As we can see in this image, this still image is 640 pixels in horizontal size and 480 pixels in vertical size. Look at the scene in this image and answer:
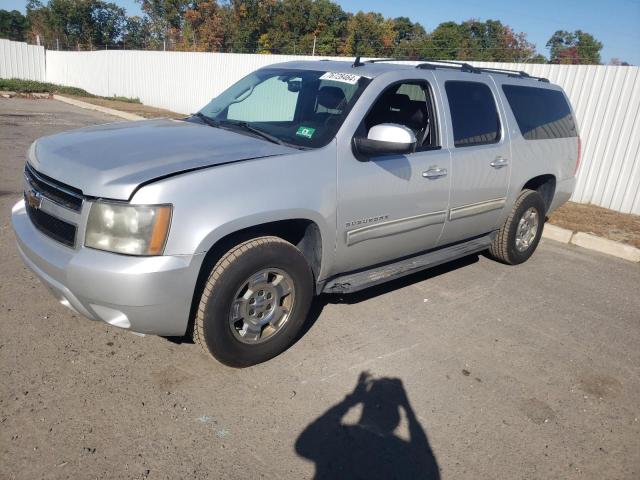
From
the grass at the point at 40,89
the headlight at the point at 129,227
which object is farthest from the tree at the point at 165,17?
the headlight at the point at 129,227

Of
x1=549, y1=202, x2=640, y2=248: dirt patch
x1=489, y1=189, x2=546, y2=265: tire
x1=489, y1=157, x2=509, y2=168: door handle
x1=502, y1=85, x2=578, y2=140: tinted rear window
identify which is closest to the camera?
x1=489, y1=157, x2=509, y2=168: door handle

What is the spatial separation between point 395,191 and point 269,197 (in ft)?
3.63

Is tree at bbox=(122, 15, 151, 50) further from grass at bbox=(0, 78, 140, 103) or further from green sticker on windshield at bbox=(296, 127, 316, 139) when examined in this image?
green sticker on windshield at bbox=(296, 127, 316, 139)

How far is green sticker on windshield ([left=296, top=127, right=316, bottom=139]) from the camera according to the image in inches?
138

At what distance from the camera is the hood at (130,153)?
2744 mm

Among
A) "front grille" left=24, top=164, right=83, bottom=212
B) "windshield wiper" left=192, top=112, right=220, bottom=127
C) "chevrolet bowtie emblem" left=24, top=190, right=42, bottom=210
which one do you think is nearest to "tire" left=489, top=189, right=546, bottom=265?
"windshield wiper" left=192, top=112, right=220, bottom=127

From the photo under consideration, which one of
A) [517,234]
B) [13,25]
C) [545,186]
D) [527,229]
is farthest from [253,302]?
[13,25]

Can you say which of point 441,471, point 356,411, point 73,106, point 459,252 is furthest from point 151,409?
point 73,106

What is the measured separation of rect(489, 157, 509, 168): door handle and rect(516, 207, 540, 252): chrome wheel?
0.83 meters

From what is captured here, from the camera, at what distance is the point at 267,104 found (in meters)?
4.27

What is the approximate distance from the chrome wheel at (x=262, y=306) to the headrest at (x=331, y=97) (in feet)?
4.40

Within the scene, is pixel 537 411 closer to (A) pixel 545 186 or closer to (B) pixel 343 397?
(B) pixel 343 397

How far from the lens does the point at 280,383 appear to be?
10.3ft

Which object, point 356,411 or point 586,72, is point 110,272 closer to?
point 356,411
